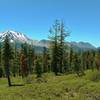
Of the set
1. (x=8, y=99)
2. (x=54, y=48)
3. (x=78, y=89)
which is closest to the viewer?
(x=8, y=99)

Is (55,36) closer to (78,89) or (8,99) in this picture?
(78,89)

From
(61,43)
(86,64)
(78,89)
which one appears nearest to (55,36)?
(61,43)

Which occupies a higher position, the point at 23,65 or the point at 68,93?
the point at 23,65

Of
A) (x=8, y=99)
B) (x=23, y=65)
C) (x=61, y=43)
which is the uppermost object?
(x=61, y=43)

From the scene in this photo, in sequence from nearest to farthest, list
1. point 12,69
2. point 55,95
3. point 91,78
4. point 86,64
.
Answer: point 55,95, point 91,78, point 12,69, point 86,64

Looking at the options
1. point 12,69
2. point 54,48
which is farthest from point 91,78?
point 12,69

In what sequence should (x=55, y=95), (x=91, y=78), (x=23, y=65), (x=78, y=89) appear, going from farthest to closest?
(x=23, y=65), (x=91, y=78), (x=78, y=89), (x=55, y=95)

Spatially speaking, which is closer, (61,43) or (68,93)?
(68,93)

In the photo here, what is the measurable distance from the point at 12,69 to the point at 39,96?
71.9 meters

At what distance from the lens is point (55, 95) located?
29.5 m

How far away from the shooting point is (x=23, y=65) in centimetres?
8338

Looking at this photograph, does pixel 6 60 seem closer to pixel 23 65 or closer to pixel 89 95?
pixel 23 65

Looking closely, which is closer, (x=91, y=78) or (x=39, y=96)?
(x=39, y=96)

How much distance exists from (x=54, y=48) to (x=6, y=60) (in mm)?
19743
